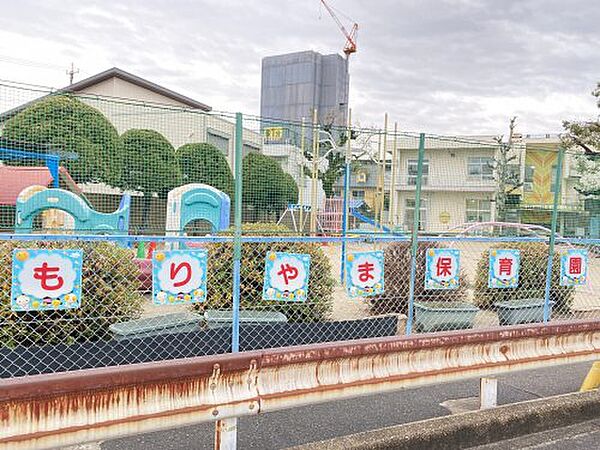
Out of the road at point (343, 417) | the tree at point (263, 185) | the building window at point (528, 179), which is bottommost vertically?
the road at point (343, 417)

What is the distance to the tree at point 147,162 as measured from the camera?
4250 mm

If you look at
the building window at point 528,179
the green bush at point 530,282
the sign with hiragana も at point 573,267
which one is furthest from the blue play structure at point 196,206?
the building window at point 528,179

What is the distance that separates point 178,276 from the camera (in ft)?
13.3

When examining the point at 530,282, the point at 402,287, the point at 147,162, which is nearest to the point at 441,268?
the point at 402,287

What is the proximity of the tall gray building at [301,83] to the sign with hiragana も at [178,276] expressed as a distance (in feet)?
375

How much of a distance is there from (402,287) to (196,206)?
3920mm

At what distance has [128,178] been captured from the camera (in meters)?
4.42

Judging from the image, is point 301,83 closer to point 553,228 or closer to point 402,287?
point 402,287

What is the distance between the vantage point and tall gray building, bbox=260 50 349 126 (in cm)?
11969

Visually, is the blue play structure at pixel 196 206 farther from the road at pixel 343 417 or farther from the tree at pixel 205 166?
the road at pixel 343 417

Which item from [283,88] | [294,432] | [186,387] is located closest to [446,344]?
[294,432]

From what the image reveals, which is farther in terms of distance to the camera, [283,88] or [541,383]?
[283,88]

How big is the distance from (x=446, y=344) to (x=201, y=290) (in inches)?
77.7

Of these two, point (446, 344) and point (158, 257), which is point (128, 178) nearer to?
point (158, 257)
